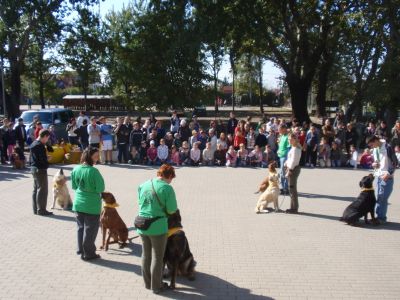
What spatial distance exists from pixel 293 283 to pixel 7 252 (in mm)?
4620

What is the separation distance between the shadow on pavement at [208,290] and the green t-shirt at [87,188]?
1726mm

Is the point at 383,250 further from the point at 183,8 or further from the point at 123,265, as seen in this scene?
the point at 183,8

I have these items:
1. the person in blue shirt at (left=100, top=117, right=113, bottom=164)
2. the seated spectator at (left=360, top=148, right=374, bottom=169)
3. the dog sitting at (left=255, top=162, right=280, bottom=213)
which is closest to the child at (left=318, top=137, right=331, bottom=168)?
the seated spectator at (left=360, top=148, right=374, bottom=169)

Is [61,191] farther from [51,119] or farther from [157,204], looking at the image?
[51,119]

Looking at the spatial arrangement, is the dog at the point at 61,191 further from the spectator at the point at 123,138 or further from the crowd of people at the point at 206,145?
the spectator at the point at 123,138

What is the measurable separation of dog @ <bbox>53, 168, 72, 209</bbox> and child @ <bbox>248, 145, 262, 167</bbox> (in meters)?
8.07

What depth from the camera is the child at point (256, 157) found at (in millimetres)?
16359

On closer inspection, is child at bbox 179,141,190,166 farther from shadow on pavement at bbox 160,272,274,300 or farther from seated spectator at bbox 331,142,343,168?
shadow on pavement at bbox 160,272,274,300

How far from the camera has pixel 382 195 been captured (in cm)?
893

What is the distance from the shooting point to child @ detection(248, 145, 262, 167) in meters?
16.4

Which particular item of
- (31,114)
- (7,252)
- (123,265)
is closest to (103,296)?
(123,265)

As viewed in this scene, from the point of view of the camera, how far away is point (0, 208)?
33.6 feet

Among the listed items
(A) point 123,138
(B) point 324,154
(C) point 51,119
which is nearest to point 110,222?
(A) point 123,138

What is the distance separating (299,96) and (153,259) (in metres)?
25.1
